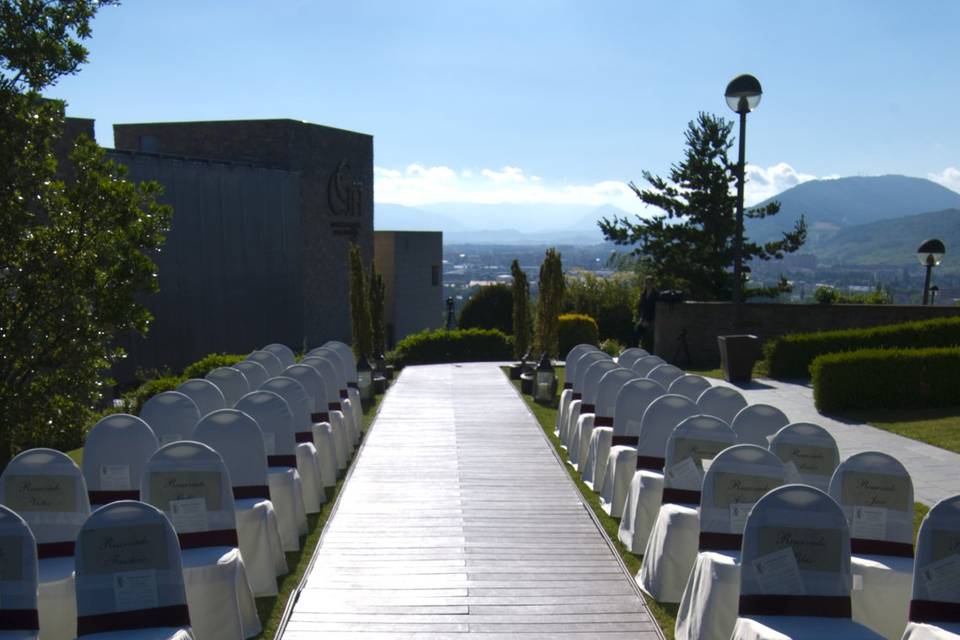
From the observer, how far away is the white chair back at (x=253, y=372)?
447 inches

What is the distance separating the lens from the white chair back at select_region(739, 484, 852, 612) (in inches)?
193

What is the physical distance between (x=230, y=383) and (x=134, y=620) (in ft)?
19.7

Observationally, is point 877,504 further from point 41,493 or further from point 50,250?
point 50,250

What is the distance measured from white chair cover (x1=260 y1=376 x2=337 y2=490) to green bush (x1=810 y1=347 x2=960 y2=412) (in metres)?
7.88

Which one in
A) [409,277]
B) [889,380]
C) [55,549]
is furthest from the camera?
[409,277]

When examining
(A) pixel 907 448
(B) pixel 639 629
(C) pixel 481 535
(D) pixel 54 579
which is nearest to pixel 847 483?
(B) pixel 639 629

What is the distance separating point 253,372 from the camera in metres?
11.5

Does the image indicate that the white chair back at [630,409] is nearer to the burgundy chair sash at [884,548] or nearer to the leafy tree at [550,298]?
the burgundy chair sash at [884,548]

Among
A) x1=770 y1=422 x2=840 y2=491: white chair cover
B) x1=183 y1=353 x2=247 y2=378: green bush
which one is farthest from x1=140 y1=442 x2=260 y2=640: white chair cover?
x1=183 y1=353 x2=247 y2=378: green bush

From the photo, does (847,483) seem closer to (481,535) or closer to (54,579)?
(481,535)

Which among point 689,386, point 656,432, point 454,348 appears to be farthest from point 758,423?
point 454,348

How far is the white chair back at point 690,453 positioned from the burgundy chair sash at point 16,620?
430 centimetres

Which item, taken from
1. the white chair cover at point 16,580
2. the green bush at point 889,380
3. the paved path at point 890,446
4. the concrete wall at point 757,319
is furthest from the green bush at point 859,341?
the white chair cover at point 16,580

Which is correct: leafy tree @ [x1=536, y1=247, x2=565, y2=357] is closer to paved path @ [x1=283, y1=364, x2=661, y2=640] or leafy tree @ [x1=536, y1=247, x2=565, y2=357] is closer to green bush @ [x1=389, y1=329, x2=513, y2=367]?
paved path @ [x1=283, y1=364, x2=661, y2=640]
